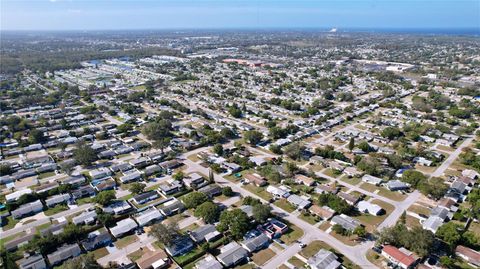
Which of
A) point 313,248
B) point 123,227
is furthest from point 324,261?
point 123,227

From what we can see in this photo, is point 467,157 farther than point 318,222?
Yes

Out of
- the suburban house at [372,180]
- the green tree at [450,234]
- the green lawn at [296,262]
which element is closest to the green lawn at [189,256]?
the green lawn at [296,262]

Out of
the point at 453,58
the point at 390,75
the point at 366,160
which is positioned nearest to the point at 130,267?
the point at 366,160

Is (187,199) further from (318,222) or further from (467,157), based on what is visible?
(467,157)

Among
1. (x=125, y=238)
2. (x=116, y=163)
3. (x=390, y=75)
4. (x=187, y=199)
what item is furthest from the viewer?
(x=390, y=75)

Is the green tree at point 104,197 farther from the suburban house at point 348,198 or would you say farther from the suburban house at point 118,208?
the suburban house at point 348,198
